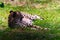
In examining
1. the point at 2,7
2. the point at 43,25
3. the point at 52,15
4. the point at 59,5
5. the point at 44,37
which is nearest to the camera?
the point at 44,37

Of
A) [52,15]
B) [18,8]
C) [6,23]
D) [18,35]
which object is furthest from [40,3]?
[18,35]

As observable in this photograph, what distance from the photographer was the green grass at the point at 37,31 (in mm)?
16578

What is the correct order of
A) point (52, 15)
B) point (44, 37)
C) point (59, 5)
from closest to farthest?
point (44, 37) → point (52, 15) → point (59, 5)

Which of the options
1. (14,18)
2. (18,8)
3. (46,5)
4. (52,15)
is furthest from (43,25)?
(46,5)

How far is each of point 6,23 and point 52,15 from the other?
22.8ft

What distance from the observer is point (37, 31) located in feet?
64.2

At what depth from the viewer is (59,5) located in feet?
117

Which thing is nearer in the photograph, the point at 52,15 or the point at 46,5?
the point at 52,15

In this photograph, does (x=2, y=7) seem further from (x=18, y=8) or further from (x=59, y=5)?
(x=59, y=5)

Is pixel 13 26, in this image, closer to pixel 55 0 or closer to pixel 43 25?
pixel 43 25

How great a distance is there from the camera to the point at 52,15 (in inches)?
1177

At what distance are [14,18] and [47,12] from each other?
9356 millimetres

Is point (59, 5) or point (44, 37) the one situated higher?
point (44, 37)

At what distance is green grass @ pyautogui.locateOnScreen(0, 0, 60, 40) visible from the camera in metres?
16.6
